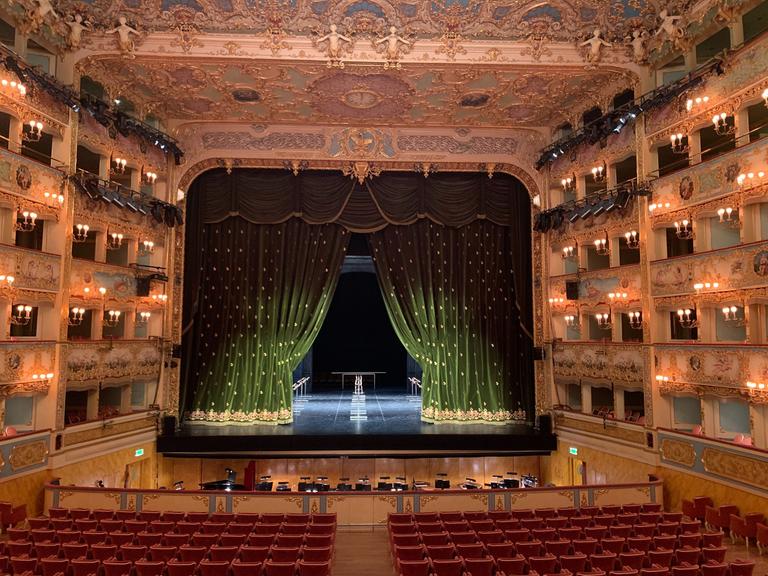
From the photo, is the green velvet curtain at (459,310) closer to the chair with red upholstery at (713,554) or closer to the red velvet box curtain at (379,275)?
the red velvet box curtain at (379,275)

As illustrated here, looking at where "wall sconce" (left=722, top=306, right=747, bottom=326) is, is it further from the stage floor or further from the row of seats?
the row of seats

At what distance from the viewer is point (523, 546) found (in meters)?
7.90

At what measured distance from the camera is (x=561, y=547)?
7844 mm

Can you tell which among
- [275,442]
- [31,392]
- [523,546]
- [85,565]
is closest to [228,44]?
[31,392]

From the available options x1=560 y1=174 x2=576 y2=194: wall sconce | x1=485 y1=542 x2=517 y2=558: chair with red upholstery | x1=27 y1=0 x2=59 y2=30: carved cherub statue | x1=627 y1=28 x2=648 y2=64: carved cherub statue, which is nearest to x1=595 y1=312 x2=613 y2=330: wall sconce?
x1=560 y1=174 x2=576 y2=194: wall sconce

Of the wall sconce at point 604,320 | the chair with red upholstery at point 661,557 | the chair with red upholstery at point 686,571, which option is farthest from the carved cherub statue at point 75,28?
the chair with red upholstery at point 686,571

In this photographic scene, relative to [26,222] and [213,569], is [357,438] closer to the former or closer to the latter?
[213,569]

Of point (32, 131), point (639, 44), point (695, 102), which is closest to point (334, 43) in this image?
point (32, 131)

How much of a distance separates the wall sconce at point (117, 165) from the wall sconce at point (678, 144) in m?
14.5

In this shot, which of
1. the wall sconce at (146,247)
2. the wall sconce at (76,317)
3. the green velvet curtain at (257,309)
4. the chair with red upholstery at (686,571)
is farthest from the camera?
the green velvet curtain at (257,309)

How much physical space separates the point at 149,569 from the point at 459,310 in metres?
14.9

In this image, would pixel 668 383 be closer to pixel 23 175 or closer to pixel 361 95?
pixel 361 95

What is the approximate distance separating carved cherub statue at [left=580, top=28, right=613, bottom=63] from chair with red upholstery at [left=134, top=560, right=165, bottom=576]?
47.0 feet

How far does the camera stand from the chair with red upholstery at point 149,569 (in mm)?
6938
